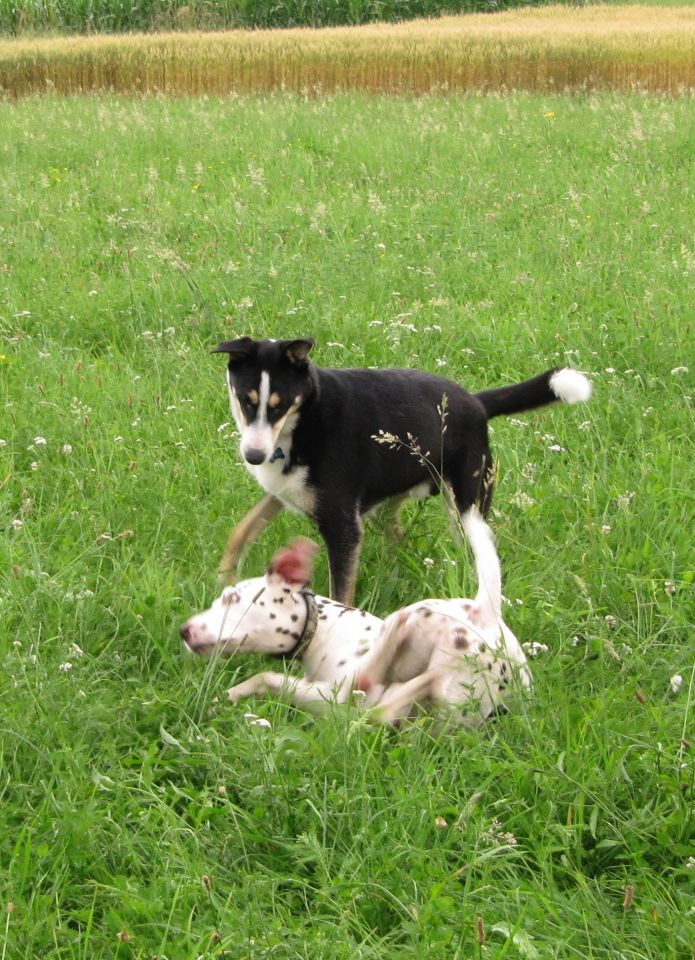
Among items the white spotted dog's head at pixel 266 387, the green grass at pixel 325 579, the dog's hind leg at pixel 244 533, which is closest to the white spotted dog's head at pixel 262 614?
the green grass at pixel 325 579

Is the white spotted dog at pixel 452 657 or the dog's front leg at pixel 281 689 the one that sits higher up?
the white spotted dog at pixel 452 657

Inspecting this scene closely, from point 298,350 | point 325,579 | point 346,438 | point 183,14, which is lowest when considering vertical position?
point 325,579

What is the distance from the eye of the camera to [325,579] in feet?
14.4

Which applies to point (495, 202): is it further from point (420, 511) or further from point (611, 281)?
point (420, 511)

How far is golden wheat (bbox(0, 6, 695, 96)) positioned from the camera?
16.7m

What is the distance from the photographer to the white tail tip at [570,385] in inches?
177

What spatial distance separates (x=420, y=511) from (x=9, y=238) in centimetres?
457

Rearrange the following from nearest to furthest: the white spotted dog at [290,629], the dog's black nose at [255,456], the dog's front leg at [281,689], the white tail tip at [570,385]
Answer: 1. the dog's front leg at [281,689]
2. the white spotted dog at [290,629]
3. the dog's black nose at [255,456]
4. the white tail tip at [570,385]

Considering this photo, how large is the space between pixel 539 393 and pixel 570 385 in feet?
0.52

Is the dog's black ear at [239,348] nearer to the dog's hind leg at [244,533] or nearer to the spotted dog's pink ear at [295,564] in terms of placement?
the dog's hind leg at [244,533]

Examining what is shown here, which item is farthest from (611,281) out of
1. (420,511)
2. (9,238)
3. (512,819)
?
(512,819)

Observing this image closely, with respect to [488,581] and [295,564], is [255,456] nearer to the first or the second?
[295,564]

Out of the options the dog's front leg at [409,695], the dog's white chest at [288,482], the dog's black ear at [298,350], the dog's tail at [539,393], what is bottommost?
the dog's front leg at [409,695]

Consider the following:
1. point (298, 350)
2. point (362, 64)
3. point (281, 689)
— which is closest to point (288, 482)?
point (298, 350)
